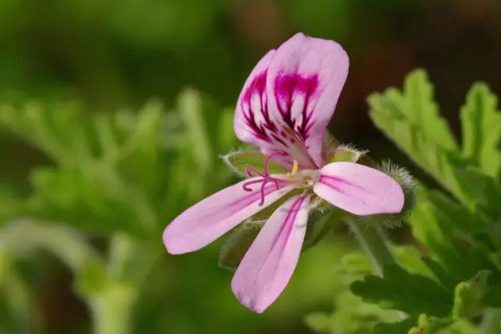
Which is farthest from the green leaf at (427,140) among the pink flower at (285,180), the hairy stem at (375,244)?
the pink flower at (285,180)

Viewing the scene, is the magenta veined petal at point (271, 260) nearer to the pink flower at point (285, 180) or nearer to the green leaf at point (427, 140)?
the pink flower at point (285, 180)

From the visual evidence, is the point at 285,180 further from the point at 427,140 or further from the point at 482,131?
the point at 482,131

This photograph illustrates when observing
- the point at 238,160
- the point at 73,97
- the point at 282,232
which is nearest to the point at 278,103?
the point at 238,160

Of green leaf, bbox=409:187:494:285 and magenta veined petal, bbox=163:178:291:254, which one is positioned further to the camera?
green leaf, bbox=409:187:494:285

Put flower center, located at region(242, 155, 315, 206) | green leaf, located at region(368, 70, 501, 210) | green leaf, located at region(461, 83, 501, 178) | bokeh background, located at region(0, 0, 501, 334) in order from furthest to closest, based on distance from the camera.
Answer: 1. bokeh background, located at region(0, 0, 501, 334)
2. green leaf, located at region(461, 83, 501, 178)
3. green leaf, located at region(368, 70, 501, 210)
4. flower center, located at region(242, 155, 315, 206)

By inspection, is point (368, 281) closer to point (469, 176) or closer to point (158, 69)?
point (469, 176)

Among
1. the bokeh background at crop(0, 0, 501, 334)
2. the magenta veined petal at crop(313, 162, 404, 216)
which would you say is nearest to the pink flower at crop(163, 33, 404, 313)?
the magenta veined petal at crop(313, 162, 404, 216)

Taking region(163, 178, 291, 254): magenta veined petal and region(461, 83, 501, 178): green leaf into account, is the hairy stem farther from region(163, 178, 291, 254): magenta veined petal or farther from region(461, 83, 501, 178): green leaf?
region(461, 83, 501, 178): green leaf
